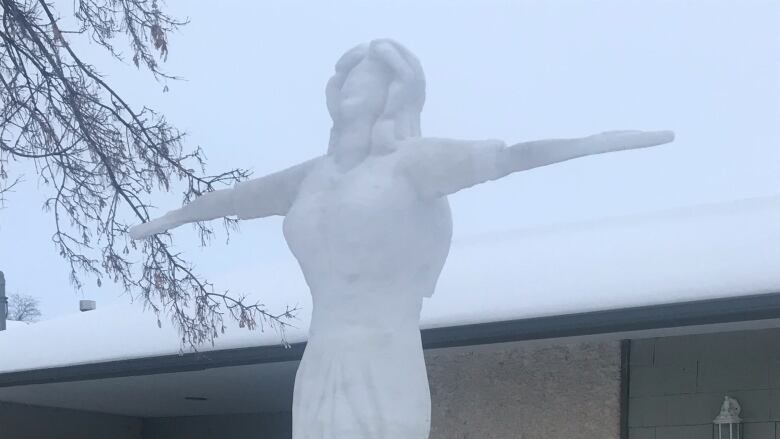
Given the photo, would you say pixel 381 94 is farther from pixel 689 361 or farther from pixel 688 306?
pixel 689 361

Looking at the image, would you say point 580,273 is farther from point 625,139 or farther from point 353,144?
point 625,139

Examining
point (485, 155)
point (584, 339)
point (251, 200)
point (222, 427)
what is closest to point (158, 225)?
point (251, 200)

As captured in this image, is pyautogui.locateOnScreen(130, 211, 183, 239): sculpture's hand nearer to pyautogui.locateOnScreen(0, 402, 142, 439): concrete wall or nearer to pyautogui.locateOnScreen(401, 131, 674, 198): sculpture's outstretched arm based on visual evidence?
pyautogui.locateOnScreen(401, 131, 674, 198): sculpture's outstretched arm

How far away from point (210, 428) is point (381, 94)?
11.9 metres

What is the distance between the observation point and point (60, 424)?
14953 millimetres

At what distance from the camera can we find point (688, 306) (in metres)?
7.04

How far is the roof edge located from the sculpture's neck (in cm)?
319

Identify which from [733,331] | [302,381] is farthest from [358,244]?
[733,331]

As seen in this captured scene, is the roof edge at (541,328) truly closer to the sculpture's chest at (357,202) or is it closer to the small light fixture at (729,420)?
the small light fixture at (729,420)

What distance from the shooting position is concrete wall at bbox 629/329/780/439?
8.37 m

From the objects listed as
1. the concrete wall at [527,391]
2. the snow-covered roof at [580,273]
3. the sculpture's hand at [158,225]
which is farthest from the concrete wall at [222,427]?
the sculpture's hand at [158,225]

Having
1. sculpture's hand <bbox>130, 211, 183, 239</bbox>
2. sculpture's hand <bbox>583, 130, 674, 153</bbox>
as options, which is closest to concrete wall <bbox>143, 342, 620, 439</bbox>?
sculpture's hand <bbox>130, 211, 183, 239</bbox>

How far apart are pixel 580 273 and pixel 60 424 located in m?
8.62

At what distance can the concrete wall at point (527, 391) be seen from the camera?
A: 897cm
